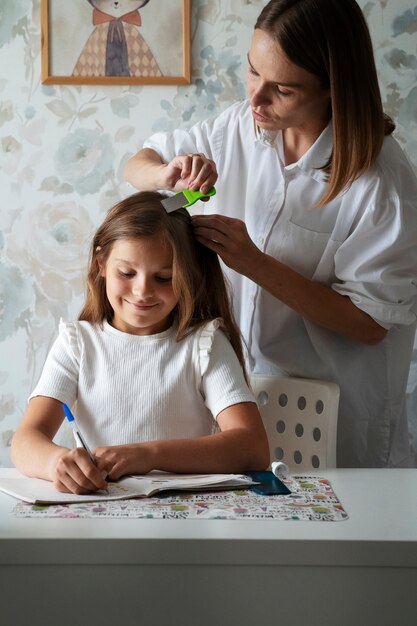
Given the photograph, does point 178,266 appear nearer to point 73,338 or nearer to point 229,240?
point 229,240

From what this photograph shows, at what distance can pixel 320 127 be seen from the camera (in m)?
1.55

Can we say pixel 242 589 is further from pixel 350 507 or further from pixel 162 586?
pixel 350 507

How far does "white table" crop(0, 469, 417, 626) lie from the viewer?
32.7 inches

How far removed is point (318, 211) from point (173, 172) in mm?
281

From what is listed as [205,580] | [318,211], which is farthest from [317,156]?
[205,580]

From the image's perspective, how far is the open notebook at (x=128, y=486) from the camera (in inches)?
40.1

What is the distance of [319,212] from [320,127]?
0.16 metres

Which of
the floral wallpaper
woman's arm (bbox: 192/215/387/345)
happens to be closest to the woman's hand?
woman's arm (bbox: 192/215/387/345)

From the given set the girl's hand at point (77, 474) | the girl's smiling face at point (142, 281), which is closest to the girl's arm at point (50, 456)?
the girl's hand at point (77, 474)

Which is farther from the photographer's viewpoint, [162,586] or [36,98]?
[36,98]

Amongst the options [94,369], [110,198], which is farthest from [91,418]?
[110,198]

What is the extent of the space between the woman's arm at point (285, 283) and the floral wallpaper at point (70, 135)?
0.90 metres

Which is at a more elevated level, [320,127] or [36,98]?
[36,98]

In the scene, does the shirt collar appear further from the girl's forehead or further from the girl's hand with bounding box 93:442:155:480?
the girl's hand with bounding box 93:442:155:480
